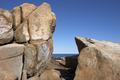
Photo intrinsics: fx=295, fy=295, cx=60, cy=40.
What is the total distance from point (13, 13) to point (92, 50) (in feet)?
35.1

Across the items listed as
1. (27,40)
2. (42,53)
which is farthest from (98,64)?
(27,40)

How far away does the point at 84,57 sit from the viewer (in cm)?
3338

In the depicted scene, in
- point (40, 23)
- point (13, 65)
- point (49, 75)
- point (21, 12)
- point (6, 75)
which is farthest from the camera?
point (21, 12)

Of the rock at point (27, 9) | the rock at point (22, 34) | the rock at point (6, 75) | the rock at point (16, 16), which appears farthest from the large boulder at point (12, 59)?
the rock at point (27, 9)

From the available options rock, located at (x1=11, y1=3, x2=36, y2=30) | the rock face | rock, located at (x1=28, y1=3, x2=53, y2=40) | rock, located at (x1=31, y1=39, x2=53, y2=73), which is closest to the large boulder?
rock, located at (x1=31, y1=39, x2=53, y2=73)

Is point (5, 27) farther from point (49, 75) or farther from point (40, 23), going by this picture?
point (49, 75)

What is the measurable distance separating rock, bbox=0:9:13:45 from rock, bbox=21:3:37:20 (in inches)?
89.9

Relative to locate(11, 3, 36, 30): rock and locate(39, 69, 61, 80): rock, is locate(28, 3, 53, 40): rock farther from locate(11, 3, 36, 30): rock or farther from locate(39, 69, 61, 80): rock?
locate(39, 69, 61, 80): rock

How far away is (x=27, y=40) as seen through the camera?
1352 inches

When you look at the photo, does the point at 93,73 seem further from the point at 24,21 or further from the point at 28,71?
the point at 24,21

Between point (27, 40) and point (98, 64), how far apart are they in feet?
28.3

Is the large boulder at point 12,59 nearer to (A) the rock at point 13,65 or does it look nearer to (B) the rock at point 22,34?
(A) the rock at point 13,65

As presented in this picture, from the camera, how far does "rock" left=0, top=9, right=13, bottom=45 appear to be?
33.1 meters

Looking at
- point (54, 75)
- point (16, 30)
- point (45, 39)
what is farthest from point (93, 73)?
point (16, 30)
